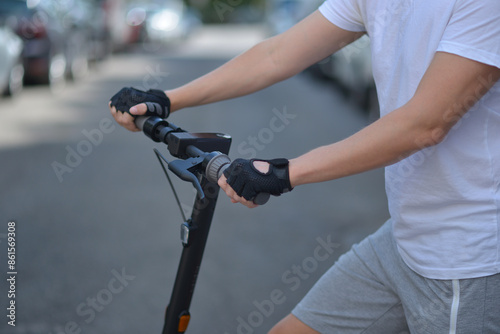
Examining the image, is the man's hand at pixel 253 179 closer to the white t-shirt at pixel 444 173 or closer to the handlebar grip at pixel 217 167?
the handlebar grip at pixel 217 167

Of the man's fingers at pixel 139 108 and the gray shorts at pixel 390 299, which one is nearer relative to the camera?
the gray shorts at pixel 390 299

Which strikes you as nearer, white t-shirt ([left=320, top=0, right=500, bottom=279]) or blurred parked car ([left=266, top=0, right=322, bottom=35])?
→ white t-shirt ([left=320, top=0, right=500, bottom=279])

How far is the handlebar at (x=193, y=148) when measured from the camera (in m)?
1.50

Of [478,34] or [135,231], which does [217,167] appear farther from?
[135,231]

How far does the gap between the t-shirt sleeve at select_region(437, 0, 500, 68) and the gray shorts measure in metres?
0.52

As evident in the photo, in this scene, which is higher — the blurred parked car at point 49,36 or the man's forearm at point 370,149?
the blurred parked car at point 49,36

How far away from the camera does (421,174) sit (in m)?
1.60

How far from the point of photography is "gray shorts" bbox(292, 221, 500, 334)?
4.94 feet

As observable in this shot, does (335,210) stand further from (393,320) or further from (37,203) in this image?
(393,320)

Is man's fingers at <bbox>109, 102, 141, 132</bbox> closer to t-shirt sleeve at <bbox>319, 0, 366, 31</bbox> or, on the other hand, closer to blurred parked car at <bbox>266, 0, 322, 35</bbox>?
t-shirt sleeve at <bbox>319, 0, 366, 31</bbox>

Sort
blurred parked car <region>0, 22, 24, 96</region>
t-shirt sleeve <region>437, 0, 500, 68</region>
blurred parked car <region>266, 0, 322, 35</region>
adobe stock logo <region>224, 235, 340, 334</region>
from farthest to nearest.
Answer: blurred parked car <region>266, 0, 322, 35</region>
blurred parked car <region>0, 22, 24, 96</region>
adobe stock logo <region>224, 235, 340, 334</region>
t-shirt sleeve <region>437, 0, 500, 68</region>

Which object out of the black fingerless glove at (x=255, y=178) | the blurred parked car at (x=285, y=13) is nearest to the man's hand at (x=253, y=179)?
the black fingerless glove at (x=255, y=178)

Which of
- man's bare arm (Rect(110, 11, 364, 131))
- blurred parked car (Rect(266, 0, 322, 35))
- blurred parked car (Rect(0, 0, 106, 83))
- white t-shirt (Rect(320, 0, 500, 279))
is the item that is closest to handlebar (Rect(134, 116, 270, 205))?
man's bare arm (Rect(110, 11, 364, 131))

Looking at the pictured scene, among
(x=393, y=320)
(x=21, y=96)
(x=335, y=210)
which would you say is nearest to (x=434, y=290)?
(x=393, y=320)
